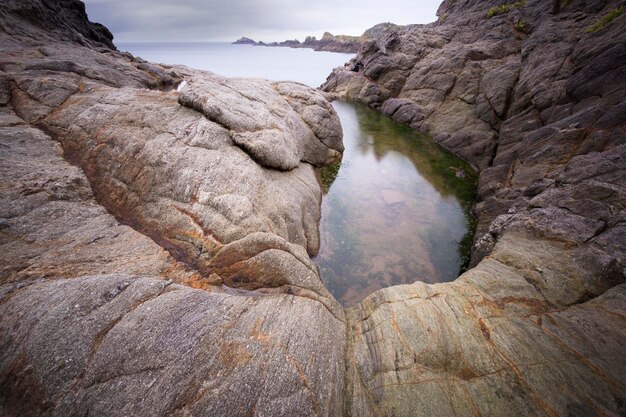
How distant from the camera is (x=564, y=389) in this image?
6.42m

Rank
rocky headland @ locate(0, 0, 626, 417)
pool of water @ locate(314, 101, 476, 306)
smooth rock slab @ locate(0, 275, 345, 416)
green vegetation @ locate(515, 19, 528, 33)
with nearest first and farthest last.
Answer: smooth rock slab @ locate(0, 275, 345, 416) < rocky headland @ locate(0, 0, 626, 417) < pool of water @ locate(314, 101, 476, 306) < green vegetation @ locate(515, 19, 528, 33)

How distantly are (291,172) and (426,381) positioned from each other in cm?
1414

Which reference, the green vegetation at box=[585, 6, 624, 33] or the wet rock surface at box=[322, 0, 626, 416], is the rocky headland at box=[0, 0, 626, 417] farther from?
the green vegetation at box=[585, 6, 624, 33]

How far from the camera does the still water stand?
14914 millimetres

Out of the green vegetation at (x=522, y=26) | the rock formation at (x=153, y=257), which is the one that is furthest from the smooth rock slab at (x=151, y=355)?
the green vegetation at (x=522, y=26)

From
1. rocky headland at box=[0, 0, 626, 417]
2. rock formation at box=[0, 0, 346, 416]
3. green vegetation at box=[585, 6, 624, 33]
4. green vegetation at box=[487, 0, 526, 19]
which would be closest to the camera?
rock formation at box=[0, 0, 346, 416]

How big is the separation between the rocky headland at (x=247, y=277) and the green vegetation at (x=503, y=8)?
28.6 m

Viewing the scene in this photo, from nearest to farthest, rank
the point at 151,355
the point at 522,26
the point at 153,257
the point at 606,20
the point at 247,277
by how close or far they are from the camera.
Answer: the point at 151,355, the point at 153,257, the point at 247,277, the point at 606,20, the point at 522,26

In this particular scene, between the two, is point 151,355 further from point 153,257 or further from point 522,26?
point 522,26

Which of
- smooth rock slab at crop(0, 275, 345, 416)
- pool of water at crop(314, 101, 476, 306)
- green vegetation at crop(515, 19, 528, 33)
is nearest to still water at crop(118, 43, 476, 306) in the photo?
pool of water at crop(314, 101, 476, 306)

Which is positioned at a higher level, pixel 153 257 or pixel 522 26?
pixel 522 26

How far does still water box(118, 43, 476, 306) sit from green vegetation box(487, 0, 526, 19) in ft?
98.3

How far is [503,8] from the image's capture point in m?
42.3

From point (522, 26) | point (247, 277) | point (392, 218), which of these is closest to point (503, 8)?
point (522, 26)
